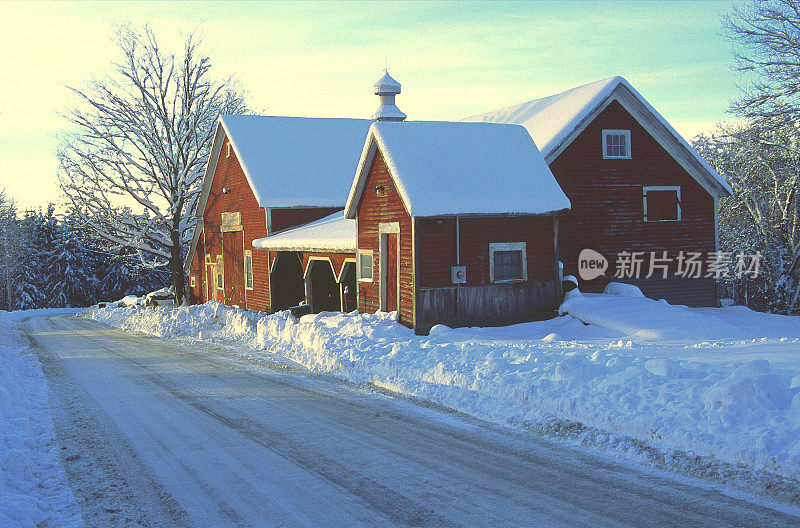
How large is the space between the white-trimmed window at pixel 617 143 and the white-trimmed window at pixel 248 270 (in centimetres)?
1490

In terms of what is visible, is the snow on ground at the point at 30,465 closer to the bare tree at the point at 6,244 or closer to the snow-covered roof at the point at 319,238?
the snow-covered roof at the point at 319,238

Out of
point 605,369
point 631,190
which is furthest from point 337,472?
point 631,190

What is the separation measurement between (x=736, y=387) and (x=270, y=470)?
5309 millimetres

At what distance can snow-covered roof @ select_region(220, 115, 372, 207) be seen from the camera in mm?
27688

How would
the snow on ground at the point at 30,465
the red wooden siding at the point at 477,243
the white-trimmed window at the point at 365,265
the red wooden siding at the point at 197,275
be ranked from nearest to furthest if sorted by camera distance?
the snow on ground at the point at 30,465
the red wooden siding at the point at 477,243
the white-trimmed window at the point at 365,265
the red wooden siding at the point at 197,275

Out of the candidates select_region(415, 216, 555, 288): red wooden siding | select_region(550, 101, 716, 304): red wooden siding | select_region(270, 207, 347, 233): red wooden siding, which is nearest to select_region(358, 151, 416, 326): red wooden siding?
select_region(415, 216, 555, 288): red wooden siding

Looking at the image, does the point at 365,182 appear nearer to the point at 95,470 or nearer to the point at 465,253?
the point at 465,253

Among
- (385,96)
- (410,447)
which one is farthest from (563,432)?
(385,96)

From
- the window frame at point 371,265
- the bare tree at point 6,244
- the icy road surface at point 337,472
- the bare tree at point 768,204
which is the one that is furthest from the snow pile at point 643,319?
the bare tree at point 6,244

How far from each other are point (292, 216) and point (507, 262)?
11.7 metres

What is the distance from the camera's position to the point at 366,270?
20.1 m

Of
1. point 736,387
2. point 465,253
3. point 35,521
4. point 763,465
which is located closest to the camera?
point 35,521

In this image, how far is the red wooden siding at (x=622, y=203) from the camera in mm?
22656

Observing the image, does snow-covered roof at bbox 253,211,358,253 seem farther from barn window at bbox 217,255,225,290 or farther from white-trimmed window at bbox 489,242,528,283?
barn window at bbox 217,255,225,290
